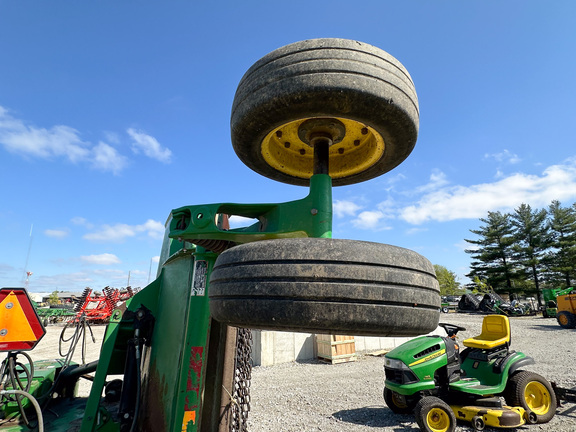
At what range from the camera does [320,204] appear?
77.1 inches

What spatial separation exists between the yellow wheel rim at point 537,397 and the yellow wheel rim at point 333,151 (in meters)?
5.10

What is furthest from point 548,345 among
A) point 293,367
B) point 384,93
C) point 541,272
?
point 541,272

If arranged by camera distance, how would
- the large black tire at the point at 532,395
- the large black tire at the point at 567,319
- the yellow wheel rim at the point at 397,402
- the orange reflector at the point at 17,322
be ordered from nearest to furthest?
the orange reflector at the point at 17,322 < the large black tire at the point at 532,395 < the yellow wheel rim at the point at 397,402 < the large black tire at the point at 567,319

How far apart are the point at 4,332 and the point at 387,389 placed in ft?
17.2

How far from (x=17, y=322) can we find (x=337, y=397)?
5.42 m

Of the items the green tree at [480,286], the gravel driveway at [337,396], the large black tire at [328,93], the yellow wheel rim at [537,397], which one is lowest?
the gravel driveway at [337,396]

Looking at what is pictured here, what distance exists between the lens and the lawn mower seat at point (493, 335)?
17.3 feet

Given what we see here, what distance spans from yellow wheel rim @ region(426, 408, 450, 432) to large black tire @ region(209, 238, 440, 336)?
392 cm

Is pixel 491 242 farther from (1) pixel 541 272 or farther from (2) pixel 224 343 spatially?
(2) pixel 224 343

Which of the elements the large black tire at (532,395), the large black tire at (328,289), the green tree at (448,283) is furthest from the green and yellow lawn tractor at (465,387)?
the green tree at (448,283)

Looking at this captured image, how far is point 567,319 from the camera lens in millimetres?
16578

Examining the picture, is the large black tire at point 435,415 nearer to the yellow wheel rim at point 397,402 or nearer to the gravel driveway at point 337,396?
the gravel driveway at point 337,396

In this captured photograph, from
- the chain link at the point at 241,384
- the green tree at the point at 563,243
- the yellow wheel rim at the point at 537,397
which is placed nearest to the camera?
the chain link at the point at 241,384

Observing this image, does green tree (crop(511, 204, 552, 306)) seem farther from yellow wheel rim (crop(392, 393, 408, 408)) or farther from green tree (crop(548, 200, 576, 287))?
yellow wheel rim (crop(392, 393, 408, 408))
